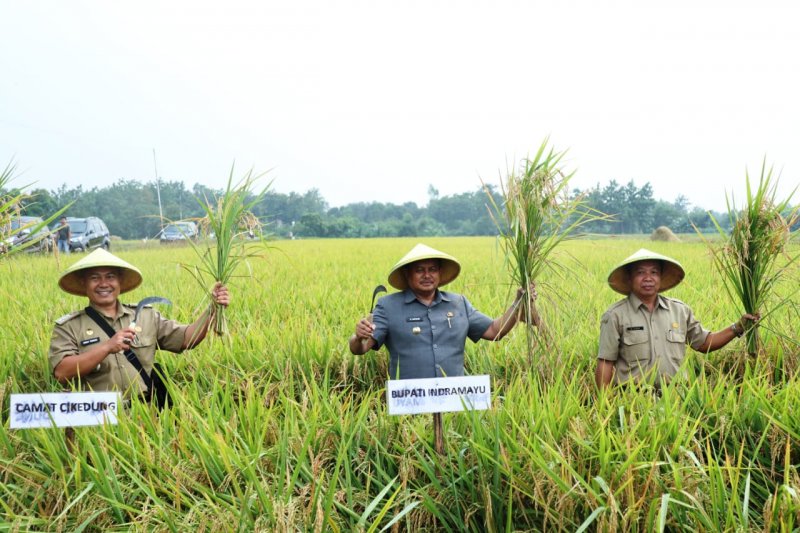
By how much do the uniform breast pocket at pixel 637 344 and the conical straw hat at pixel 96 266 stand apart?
2635mm

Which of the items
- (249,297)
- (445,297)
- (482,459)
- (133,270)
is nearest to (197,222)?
(133,270)

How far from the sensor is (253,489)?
1.98 metres

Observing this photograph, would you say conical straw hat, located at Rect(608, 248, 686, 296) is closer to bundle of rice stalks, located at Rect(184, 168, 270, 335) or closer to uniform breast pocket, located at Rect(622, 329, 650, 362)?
uniform breast pocket, located at Rect(622, 329, 650, 362)

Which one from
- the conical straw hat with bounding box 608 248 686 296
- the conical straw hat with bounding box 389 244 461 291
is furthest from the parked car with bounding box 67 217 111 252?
the conical straw hat with bounding box 608 248 686 296

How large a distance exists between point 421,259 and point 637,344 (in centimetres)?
126

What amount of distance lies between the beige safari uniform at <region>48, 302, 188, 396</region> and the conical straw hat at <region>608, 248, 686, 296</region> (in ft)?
8.45

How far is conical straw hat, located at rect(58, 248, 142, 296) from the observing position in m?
2.90

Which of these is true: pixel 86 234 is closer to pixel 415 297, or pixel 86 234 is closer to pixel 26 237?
pixel 26 237

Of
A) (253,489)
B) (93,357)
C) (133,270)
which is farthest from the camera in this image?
(133,270)

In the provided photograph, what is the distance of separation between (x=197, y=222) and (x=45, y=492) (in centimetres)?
161

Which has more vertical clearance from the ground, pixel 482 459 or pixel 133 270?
pixel 133 270

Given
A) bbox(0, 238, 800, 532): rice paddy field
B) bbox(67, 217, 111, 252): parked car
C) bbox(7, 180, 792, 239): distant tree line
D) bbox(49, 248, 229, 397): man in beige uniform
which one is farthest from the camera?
bbox(7, 180, 792, 239): distant tree line

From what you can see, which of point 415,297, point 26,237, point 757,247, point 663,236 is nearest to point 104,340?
point 26,237

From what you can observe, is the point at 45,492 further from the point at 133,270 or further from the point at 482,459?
the point at 482,459
